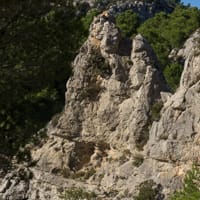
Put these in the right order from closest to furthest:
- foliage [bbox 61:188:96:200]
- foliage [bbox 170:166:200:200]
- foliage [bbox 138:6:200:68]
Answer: foliage [bbox 170:166:200:200] → foliage [bbox 61:188:96:200] → foliage [bbox 138:6:200:68]

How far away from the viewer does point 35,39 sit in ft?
46.9

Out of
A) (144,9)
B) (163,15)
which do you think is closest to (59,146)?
(163,15)

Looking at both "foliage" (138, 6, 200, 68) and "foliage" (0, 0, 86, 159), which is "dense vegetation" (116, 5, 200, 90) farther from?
"foliage" (0, 0, 86, 159)

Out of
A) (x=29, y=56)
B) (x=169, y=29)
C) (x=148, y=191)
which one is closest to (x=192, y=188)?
(x=148, y=191)

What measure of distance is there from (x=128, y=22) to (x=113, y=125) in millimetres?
27834

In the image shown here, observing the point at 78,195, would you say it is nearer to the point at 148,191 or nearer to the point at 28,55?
the point at 148,191

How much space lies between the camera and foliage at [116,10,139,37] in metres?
61.7

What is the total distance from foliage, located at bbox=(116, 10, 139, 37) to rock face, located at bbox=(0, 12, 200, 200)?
74.9ft

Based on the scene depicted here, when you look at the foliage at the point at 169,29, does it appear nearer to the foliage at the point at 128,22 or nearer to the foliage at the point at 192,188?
the foliage at the point at 128,22

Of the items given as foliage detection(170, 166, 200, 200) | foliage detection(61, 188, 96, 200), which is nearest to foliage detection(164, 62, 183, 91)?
foliage detection(61, 188, 96, 200)

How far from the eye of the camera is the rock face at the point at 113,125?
33531mm

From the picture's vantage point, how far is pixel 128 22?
63219 mm

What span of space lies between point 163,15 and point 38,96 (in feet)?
169

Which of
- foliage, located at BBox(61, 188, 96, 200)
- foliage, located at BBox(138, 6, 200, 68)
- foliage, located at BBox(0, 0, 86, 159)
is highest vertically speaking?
foliage, located at BBox(138, 6, 200, 68)
